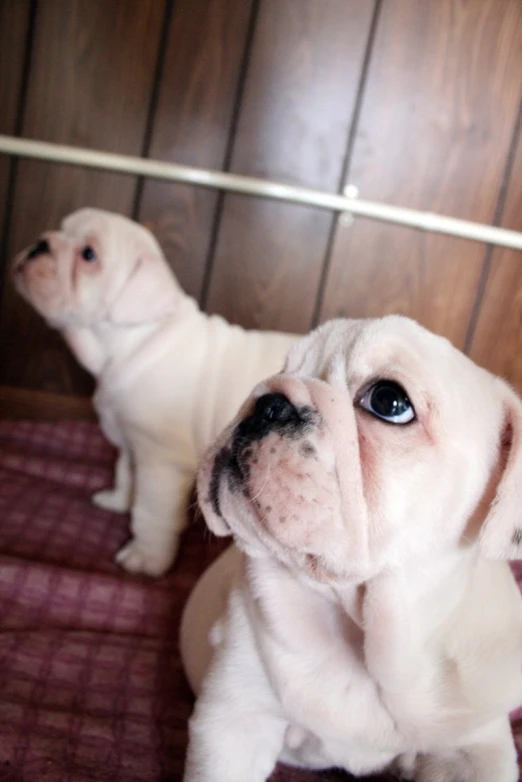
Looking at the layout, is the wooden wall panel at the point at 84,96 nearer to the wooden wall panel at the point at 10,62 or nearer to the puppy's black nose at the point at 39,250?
the wooden wall panel at the point at 10,62

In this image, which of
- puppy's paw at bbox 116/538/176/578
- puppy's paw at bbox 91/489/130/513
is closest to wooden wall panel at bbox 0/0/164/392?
puppy's paw at bbox 91/489/130/513

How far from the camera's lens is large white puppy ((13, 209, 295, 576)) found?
1678 millimetres

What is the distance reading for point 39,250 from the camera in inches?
69.2

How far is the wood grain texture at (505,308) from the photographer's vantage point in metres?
2.25

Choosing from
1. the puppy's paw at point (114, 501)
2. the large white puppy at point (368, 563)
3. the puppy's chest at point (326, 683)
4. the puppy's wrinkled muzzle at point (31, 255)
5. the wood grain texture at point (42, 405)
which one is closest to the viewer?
the large white puppy at point (368, 563)

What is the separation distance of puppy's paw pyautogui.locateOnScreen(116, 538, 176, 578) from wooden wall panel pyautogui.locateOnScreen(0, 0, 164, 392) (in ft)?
3.84

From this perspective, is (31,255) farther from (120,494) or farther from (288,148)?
(288,148)

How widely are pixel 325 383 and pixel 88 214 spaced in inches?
47.4

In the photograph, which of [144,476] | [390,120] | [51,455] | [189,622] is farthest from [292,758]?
[390,120]

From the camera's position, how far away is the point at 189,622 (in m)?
1.22

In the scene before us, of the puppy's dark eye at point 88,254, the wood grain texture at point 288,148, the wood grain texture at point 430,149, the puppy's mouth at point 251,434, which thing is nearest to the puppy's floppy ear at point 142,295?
the puppy's dark eye at point 88,254

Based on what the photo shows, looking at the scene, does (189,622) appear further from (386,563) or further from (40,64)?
(40,64)

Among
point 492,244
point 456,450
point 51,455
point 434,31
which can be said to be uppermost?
point 434,31

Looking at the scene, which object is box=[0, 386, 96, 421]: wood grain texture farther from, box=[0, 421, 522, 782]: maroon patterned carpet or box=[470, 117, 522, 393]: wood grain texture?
box=[470, 117, 522, 393]: wood grain texture
